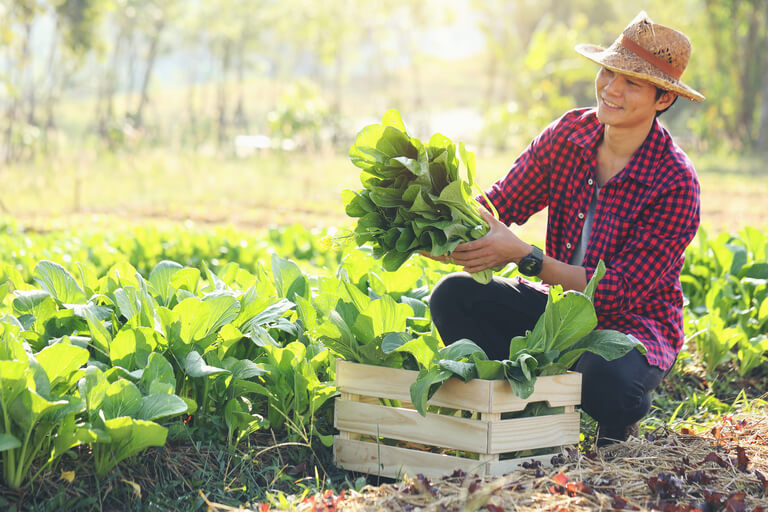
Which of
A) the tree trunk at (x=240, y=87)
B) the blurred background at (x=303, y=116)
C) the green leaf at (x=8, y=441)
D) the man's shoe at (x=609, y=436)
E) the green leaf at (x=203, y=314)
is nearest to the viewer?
the green leaf at (x=8, y=441)

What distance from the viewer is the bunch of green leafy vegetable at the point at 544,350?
2.16 m

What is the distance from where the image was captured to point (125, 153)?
13.3 m

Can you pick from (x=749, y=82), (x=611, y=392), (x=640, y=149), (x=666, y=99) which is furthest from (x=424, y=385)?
(x=749, y=82)

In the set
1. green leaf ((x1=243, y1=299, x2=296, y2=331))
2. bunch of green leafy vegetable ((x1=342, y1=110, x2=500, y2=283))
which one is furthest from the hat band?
green leaf ((x1=243, y1=299, x2=296, y2=331))

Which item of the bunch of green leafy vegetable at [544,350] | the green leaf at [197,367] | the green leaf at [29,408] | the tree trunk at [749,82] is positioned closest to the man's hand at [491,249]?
the bunch of green leafy vegetable at [544,350]

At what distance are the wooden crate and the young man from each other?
249 mm

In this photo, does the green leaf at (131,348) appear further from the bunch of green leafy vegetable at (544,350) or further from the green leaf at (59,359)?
the bunch of green leafy vegetable at (544,350)

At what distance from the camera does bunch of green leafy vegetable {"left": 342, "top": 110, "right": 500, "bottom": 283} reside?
2.23 metres

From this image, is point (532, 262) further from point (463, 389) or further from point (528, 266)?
point (463, 389)

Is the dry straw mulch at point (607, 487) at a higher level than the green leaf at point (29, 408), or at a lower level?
lower

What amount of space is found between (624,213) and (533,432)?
85 cm

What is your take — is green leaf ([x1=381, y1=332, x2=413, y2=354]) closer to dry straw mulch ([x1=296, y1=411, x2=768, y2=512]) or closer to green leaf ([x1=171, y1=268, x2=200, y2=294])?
dry straw mulch ([x1=296, y1=411, x2=768, y2=512])

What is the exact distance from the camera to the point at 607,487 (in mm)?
2107

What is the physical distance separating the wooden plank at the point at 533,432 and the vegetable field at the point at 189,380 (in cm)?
31
